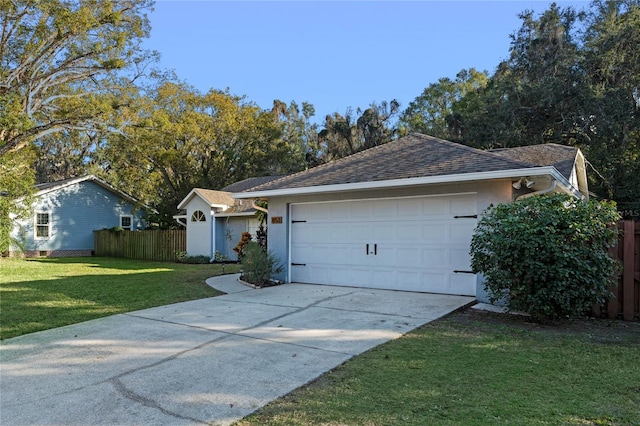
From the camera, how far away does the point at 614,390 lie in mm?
3707

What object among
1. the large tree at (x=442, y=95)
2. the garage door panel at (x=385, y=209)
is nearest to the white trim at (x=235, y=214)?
the garage door panel at (x=385, y=209)

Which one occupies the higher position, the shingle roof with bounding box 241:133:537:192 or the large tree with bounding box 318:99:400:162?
the large tree with bounding box 318:99:400:162

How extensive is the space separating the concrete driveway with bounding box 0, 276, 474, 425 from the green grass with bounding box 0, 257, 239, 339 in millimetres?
656

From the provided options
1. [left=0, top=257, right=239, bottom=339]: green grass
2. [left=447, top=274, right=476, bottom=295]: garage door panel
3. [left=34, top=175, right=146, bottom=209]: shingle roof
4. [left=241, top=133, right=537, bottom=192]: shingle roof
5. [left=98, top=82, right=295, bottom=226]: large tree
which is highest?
[left=98, top=82, right=295, bottom=226]: large tree

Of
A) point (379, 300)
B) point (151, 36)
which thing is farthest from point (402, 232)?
point (151, 36)

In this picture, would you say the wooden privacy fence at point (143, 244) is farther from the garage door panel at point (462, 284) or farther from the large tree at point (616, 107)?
the large tree at point (616, 107)

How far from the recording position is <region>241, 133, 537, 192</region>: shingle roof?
26.4ft

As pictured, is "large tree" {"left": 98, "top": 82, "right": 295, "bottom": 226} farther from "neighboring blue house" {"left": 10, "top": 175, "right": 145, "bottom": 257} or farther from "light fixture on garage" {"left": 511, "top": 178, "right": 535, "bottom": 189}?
"light fixture on garage" {"left": 511, "top": 178, "right": 535, "bottom": 189}

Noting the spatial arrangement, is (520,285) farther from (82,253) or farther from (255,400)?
(82,253)

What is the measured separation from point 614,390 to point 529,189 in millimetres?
5222

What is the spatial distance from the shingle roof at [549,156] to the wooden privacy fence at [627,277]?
5.59 metres

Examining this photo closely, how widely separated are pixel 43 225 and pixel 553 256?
84.2 ft

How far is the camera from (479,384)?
3859mm

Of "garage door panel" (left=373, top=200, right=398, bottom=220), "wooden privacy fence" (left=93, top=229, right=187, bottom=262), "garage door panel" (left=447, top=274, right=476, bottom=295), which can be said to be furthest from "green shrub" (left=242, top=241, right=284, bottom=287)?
"wooden privacy fence" (left=93, top=229, right=187, bottom=262)
